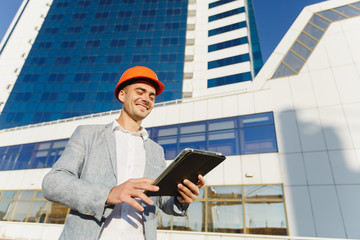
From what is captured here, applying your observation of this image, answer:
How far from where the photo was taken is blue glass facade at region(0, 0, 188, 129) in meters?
27.2

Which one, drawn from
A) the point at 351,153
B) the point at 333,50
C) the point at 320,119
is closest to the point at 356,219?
the point at 351,153

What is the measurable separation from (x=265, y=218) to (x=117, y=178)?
8.93m

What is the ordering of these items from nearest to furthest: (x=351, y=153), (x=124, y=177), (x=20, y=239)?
(x=124, y=177) < (x=351, y=153) < (x=20, y=239)

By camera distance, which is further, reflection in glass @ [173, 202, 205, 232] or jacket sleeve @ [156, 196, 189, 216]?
reflection in glass @ [173, 202, 205, 232]

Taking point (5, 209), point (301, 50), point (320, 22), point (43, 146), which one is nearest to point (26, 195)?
point (5, 209)

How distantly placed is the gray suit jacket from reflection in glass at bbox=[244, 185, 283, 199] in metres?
8.28

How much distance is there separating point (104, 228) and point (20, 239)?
15.8 meters

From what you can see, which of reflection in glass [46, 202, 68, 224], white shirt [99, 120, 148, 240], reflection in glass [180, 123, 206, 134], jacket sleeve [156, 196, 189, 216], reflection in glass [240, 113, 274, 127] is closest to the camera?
white shirt [99, 120, 148, 240]

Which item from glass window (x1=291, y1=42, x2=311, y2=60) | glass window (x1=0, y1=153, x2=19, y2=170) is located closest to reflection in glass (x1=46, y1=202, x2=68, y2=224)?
glass window (x1=0, y1=153, x2=19, y2=170)

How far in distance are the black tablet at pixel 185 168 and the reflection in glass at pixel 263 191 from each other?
8622 mm

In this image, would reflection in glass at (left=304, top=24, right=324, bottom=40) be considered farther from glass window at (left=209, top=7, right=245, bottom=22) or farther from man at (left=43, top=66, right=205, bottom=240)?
glass window at (left=209, top=7, right=245, bottom=22)

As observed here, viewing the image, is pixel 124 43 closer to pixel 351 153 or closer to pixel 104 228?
pixel 351 153

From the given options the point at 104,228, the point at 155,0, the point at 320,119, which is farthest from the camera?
the point at 155,0

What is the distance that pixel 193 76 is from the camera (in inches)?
1088
